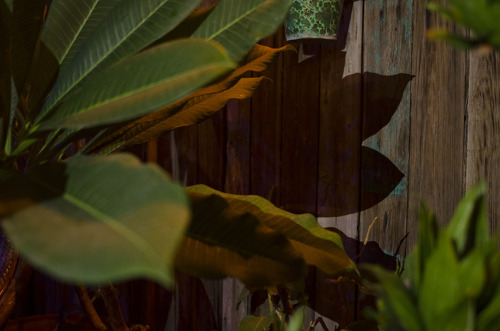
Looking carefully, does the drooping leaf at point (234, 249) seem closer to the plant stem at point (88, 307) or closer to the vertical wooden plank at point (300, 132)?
the plant stem at point (88, 307)

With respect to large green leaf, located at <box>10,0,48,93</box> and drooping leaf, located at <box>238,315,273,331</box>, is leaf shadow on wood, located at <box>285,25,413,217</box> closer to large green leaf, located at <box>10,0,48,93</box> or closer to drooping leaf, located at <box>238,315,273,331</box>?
drooping leaf, located at <box>238,315,273,331</box>

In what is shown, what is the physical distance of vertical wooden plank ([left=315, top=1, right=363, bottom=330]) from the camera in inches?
53.7

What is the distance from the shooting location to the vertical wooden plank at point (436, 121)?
112cm

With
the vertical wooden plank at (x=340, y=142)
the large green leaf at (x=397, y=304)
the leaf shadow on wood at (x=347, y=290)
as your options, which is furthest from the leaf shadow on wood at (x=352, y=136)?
the large green leaf at (x=397, y=304)

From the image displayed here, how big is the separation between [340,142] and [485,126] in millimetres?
444

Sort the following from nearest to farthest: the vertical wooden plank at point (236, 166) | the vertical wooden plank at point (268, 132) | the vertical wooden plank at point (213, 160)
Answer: the vertical wooden plank at point (268, 132) < the vertical wooden plank at point (236, 166) < the vertical wooden plank at point (213, 160)

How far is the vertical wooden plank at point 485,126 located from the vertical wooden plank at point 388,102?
0.18m

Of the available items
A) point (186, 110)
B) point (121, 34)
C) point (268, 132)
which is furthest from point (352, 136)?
point (121, 34)

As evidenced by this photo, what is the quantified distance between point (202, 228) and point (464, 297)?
0.40 metres

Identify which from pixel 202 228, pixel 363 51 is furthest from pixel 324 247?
pixel 363 51

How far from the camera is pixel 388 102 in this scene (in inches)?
50.2

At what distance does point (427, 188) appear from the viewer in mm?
1191

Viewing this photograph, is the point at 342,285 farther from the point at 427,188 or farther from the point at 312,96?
the point at 312,96

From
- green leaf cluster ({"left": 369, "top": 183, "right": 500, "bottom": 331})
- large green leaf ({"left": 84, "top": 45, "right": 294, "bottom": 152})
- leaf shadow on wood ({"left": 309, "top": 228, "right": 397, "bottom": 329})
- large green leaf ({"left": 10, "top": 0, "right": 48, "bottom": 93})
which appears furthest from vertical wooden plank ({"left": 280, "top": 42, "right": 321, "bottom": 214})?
green leaf cluster ({"left": 369, "top": 183, "right": 500, "bottom": 331})
